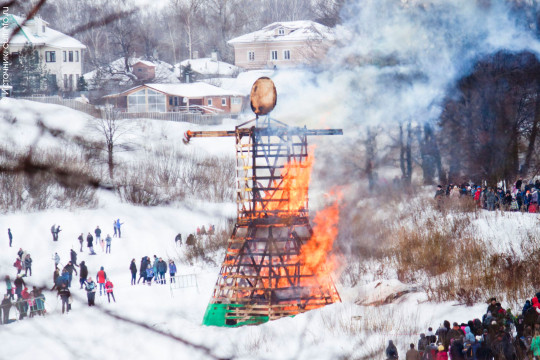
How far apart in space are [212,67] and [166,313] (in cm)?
7311

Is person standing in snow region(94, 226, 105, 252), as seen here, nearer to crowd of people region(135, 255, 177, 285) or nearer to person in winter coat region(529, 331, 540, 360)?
crowd of people region(135, 255, 177, 285)

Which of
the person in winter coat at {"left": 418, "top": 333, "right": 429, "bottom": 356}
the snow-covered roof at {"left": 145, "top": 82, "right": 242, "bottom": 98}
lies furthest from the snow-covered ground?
the snow-covered roof at {"left": 145, "top": 82, "right": 242, "bottom": 98}

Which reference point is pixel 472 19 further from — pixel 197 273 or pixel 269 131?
pixel 197 273

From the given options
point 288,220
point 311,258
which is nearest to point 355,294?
point 311,258

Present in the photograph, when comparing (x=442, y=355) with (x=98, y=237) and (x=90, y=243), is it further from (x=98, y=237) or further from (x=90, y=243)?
(x=98, y=237)

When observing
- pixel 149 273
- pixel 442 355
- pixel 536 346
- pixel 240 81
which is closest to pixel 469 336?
pixel 442 355

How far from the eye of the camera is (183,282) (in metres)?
32.4

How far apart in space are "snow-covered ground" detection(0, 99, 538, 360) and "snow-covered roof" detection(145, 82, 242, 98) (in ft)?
107

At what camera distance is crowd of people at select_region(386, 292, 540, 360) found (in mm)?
13969

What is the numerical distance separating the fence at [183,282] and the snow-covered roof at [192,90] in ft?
129

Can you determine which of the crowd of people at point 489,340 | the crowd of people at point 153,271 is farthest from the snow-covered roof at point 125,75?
the crowd of people at point 489,340

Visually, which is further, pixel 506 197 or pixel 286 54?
pixel 286 54

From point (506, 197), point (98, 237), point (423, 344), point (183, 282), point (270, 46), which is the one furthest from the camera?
point (270, 46)

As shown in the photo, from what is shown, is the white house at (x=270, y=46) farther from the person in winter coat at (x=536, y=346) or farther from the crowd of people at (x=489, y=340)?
the person in winter coat at (x=536, y=346)
